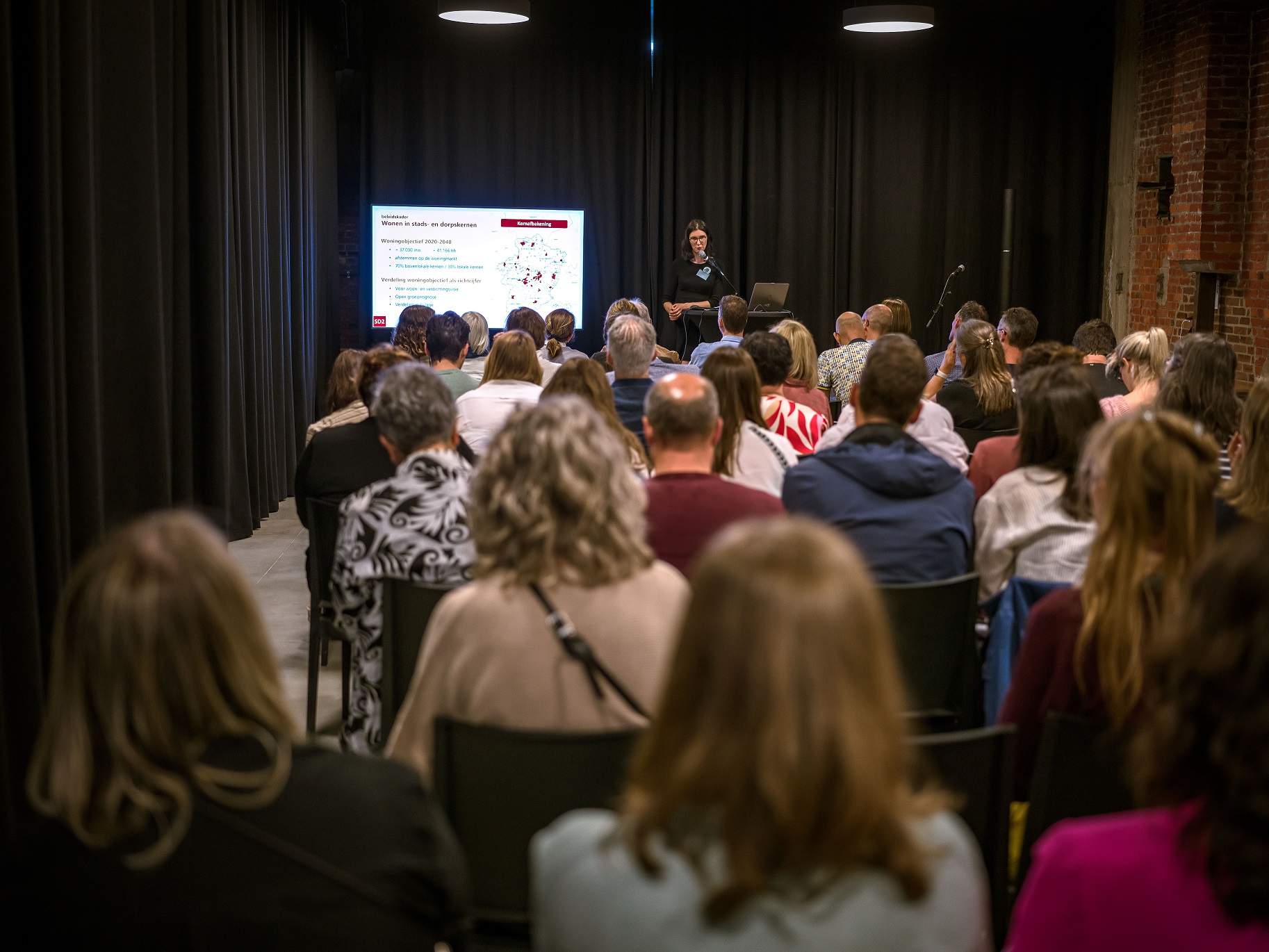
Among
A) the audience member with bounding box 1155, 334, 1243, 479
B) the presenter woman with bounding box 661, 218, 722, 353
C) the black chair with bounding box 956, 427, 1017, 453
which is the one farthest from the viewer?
the presenter woman with bounding box 661, 218, 722, 353

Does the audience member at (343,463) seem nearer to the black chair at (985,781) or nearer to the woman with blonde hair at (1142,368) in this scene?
the black chair at (985,781)

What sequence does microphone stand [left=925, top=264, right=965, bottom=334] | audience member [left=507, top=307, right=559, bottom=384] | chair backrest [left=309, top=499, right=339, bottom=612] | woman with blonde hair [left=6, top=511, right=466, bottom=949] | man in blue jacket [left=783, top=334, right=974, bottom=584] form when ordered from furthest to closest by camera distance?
1. microphone stand [left=925, top=264, right=965, bottom=334]
2. audience member [left=507, top=307, right=559, bottom=384]
3. chair backrest [left=309, top=499, right=339, bottom=612]
4. man in blue jacket [left=783, top=334, right=974, bottom=584]
5. woman with blonde hair [left=6, top=511, right=466, bottom=949]

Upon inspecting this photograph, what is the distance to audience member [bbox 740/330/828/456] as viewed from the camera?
14.9 ft

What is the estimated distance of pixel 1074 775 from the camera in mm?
1934

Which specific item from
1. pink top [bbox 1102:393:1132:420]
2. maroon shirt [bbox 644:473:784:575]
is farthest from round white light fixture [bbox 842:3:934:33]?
maroon shirt [bbox 644:473:784:575]

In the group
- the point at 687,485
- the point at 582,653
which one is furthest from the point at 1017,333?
the point at 582,653

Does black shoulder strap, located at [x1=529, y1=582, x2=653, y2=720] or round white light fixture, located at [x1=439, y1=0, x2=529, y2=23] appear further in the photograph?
round white light fixture, located at [x1=439, y1=0, x2=529, y2=23]

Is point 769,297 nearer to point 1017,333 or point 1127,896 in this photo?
point 1017,333

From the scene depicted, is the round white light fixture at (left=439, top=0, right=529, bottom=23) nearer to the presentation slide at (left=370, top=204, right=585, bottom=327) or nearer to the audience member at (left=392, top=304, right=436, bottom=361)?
the presentation slide at (left=370, top=204, right=585, bottom=327)

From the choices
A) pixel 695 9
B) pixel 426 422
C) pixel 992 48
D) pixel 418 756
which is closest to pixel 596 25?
pixel 695 9

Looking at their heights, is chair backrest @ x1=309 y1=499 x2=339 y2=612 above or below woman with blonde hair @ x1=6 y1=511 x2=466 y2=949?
below

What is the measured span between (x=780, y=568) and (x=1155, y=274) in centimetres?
961

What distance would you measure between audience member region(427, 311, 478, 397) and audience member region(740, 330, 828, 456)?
1401 mm

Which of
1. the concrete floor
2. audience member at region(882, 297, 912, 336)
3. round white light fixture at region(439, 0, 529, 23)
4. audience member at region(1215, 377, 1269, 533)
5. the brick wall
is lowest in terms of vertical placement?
the concrete floor
